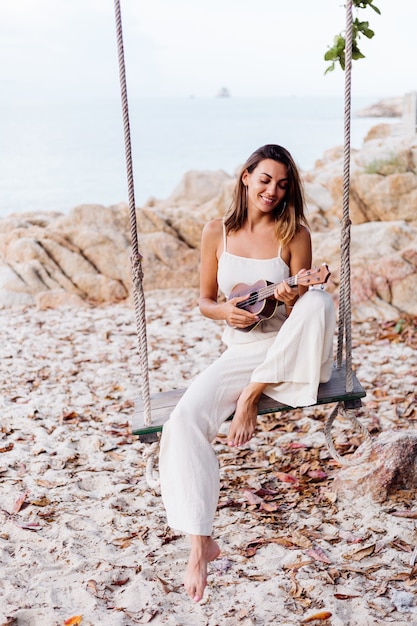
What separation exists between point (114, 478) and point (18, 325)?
2.79m

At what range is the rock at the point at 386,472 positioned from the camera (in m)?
2.84

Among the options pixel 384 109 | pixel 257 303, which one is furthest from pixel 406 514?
pixel 384 109

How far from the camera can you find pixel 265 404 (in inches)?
90.7

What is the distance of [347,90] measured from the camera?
2.28 meters

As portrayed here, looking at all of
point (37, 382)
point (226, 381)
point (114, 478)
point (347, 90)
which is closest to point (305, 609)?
point (226, 381)

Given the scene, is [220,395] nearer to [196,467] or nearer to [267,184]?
[196,467]

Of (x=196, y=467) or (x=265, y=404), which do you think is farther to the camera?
(x=265, y=404)

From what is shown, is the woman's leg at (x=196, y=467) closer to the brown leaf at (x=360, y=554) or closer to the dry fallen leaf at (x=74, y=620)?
the dry fallen leaf at (x=74, y=620)

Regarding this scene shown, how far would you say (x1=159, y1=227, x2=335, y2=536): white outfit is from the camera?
213 cm

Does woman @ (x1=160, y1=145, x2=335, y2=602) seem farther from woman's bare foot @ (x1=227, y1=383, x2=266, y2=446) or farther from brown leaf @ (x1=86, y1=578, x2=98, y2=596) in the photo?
brown leaf @ (x1=86, y1=578, x2=98, y2=596)

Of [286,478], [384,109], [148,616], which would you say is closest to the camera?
[148,616]

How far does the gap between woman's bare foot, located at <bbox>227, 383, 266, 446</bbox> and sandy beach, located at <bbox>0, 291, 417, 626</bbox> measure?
1.73 feet

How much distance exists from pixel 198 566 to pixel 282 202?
127cm

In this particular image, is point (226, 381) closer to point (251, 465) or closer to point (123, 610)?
point (123, 610)
